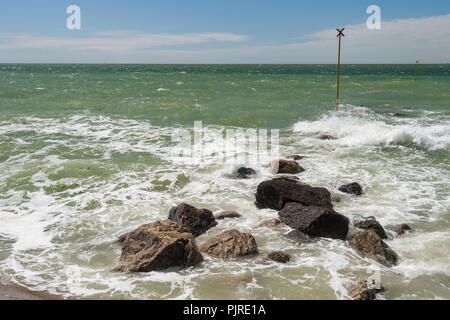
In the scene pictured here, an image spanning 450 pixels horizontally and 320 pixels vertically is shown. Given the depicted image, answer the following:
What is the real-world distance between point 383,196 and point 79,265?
24.8ft

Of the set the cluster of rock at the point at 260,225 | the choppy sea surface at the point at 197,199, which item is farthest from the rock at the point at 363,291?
the choppy sea surface at the point at 197,199

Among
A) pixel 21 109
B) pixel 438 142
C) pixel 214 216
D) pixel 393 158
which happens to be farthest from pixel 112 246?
pixel 21 109

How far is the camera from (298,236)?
7.31m

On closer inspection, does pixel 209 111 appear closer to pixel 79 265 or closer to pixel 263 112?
pixel 263 112

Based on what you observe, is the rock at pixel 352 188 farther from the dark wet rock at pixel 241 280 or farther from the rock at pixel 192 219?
the dark wet rock at pixel 241 280

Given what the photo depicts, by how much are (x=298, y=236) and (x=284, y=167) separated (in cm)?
432

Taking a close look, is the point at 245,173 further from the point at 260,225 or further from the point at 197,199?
the point at 260,225

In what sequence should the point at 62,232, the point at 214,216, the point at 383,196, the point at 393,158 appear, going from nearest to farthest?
the point at 62,232 → the point at 214,216 → the point at 383,196 → the point at 393,158

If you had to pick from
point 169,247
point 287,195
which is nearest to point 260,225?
point 287,195

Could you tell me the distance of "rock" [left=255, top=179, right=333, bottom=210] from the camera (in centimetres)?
838

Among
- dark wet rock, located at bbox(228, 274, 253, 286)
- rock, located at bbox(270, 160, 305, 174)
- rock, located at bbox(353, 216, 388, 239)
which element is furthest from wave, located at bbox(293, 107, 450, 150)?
dark wet rock, located at bbox(228, 274, 253, 286)

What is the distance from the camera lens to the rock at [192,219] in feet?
24.4

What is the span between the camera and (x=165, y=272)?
19.7 feet

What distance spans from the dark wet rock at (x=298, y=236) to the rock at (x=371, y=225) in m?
1.23
